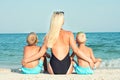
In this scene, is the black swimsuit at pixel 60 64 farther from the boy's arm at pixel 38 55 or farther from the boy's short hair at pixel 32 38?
the boy's short hair at pixel 32 38

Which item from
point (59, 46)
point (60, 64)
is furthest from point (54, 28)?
point (60, 64)

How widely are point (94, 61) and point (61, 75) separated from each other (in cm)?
88

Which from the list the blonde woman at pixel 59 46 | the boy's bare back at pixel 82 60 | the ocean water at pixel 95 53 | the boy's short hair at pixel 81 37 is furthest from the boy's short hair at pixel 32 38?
the ocean water at pixel 95 53

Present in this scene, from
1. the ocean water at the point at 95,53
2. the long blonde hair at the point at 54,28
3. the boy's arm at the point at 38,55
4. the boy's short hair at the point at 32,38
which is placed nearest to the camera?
the long blonde hair at the point at 54,28

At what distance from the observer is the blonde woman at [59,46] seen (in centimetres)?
733

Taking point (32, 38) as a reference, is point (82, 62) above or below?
below

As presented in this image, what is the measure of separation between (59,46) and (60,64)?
39cm

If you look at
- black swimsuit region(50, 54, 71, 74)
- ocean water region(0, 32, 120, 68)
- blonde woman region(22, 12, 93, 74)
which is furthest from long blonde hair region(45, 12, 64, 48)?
ocean water region(0, 32, 120, 68)

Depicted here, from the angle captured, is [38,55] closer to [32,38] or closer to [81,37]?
[32,38]

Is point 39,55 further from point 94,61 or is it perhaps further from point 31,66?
point 94,61

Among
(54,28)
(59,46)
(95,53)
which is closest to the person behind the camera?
(54,28)

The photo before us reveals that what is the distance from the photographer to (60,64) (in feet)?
24.2

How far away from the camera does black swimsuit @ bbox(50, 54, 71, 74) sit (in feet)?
24.2

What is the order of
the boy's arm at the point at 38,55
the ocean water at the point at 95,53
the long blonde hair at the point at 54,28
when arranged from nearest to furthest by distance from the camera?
the long blonde hair at the point at 54,28
the boy's arm at the point at 38,55
the ocean water at the point at 95,53
